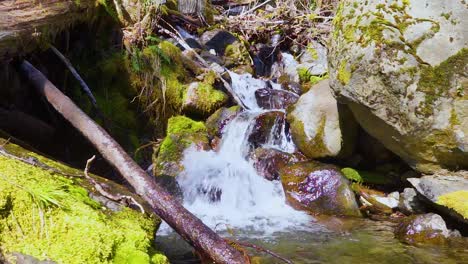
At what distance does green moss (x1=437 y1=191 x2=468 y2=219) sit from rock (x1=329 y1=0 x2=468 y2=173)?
21.2 inches

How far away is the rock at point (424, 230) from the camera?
565 cm

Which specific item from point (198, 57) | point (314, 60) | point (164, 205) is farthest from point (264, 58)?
point (164, 205)

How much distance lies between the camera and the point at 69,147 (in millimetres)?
6305

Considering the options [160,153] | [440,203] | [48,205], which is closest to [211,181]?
[160,153]

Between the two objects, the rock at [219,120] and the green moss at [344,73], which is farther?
the rock at [219,120]

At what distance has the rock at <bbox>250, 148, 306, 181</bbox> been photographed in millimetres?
7809

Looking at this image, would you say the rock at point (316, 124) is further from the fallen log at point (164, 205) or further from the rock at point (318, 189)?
the fallen log at point (164, 205)

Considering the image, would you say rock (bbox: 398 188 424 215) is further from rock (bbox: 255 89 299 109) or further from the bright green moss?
rock (bbox: 255 89 299 109)

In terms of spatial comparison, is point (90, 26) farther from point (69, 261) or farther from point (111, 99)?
point (69, 261)

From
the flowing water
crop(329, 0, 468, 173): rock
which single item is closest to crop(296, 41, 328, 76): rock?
the flowing water

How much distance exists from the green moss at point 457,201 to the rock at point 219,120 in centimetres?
407

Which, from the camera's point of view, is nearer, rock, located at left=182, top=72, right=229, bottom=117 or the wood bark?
the wood bark

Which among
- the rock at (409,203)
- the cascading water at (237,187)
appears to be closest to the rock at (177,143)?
the cascading water at (237,187)

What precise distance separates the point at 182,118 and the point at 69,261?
597 cm
